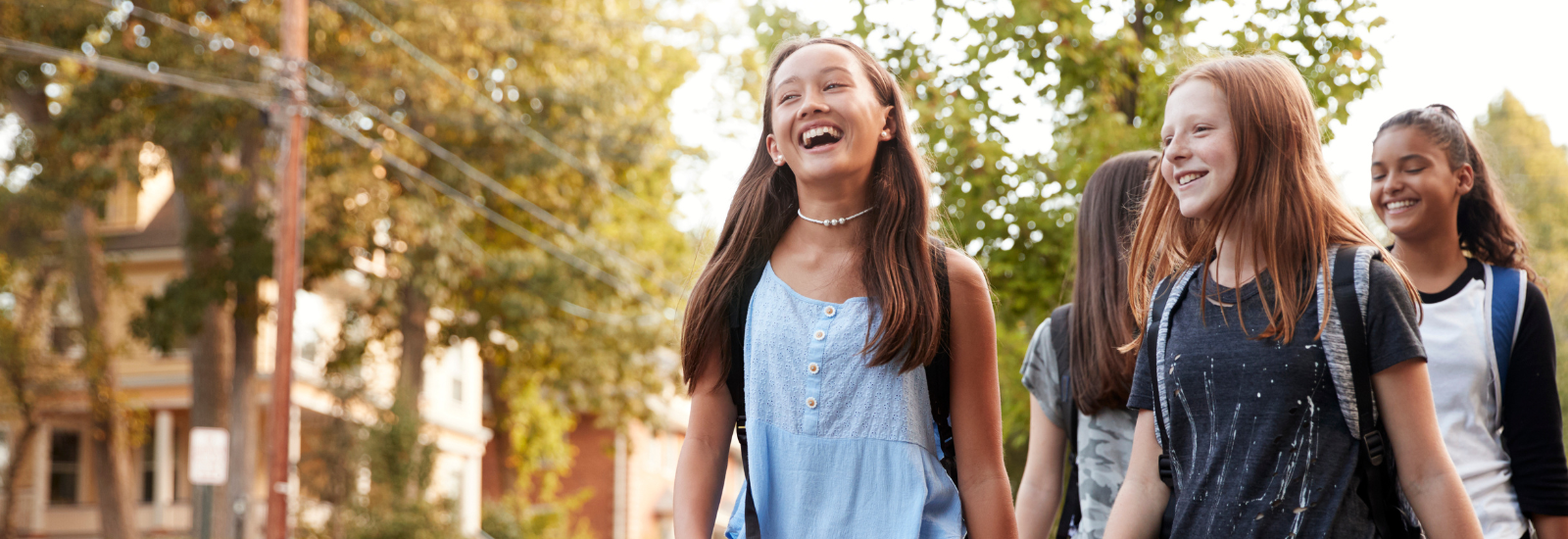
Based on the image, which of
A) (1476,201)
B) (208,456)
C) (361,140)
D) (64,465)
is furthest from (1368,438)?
(64,465)

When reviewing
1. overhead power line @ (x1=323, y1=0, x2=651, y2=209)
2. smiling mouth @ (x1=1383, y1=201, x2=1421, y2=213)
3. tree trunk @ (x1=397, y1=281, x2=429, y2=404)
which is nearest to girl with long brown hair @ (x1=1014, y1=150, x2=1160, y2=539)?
smiling mouth @ (x1=1383, y1=201, x2=1421, y2=213)

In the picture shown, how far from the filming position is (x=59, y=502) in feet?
104

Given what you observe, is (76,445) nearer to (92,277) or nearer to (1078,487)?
A: (92,277)

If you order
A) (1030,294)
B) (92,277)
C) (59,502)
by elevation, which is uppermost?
(92,277)

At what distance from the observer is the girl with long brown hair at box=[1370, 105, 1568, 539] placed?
117 inches

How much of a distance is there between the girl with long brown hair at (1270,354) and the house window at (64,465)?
34945 millimetres

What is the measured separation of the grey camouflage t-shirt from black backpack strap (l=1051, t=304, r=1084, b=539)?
0.05ft

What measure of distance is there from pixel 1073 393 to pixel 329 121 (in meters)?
16.1

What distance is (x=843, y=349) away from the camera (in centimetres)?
254

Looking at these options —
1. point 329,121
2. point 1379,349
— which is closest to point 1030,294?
point 1379,349

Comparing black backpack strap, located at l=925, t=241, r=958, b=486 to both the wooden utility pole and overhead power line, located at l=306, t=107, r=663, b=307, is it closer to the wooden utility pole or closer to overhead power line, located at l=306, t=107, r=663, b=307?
the wooden utility pole

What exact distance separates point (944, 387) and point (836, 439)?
0.25 meters

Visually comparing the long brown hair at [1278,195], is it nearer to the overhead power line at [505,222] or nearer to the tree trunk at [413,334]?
the overhead power line at [505,222]

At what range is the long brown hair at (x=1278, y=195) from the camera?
2.19 m
